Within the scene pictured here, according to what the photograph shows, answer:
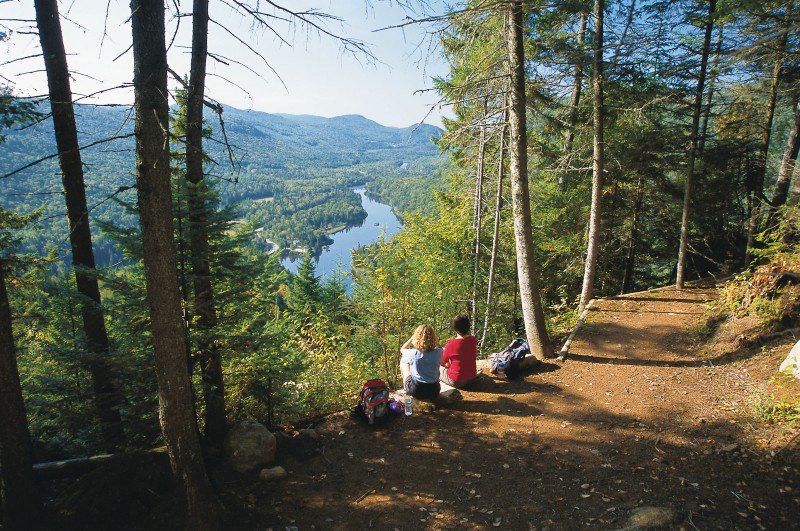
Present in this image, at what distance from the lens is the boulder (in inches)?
184

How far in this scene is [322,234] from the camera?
12588 centimetres

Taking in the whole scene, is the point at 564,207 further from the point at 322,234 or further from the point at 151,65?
the point at 322,234

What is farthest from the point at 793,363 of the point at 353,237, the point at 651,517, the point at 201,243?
the point at 353,237

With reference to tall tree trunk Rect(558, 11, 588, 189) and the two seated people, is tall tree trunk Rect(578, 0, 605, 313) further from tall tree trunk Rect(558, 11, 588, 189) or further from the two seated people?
the two seated people

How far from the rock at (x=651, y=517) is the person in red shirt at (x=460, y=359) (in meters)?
2.97

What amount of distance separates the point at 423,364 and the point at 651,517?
122 inches

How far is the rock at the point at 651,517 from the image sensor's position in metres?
3.29

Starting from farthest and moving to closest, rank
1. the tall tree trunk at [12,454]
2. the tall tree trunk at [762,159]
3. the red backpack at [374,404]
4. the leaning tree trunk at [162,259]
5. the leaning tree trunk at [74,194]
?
the tall tree trunk at [762,159]
the red backpack at [374,404]
the leaning tree trunk at [74,194]
the tall tree trunk at [12,454]
the leaning tree trunk at [162,259]

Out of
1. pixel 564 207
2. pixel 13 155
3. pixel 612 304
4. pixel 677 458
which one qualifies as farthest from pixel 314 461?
pixel 13 155

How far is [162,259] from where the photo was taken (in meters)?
3.20

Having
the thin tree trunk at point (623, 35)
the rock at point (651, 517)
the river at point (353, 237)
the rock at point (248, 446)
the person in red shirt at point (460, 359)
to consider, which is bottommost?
the river at point (353, 237)

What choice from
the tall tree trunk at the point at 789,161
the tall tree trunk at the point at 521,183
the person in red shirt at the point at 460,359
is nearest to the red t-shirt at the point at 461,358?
the person in red shirt at the point at 460,359

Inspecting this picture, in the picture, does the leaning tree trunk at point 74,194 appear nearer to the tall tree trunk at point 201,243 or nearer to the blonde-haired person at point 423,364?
the tall tree trunk at point 201,243

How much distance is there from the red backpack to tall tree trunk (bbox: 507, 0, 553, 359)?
3.47 meters
